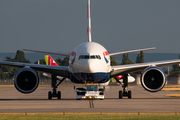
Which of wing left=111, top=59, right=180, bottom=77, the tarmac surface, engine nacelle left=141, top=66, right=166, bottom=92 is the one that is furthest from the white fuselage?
engine nacelle left=141, top=66, right=166, bottom=92

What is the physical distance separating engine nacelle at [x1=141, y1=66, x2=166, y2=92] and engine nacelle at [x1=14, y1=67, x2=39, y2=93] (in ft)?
25.9

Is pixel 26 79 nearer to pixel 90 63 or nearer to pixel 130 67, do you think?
pixel 90 63

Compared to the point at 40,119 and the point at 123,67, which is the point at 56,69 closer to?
the point at 123,67

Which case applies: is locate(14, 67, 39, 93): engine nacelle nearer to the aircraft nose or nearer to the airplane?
the airplane

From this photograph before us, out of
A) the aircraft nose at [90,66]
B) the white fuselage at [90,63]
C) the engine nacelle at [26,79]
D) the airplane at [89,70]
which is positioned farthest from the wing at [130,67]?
the engine nacelle at [26,79]

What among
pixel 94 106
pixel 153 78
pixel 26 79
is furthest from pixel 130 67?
Result: pixel 94 106

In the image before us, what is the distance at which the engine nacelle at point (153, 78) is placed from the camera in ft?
91.9

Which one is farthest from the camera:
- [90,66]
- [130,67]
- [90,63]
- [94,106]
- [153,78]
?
[130,67]

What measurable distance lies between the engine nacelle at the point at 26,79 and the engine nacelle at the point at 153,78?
7.89 metres

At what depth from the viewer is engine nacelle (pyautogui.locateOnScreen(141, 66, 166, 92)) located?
2800 centimetres

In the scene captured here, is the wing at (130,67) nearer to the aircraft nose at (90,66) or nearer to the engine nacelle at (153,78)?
the engine nacelle at (153,78)

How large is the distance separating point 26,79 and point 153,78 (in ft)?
30.7

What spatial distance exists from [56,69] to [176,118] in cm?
1498

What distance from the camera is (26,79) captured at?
28.5m
